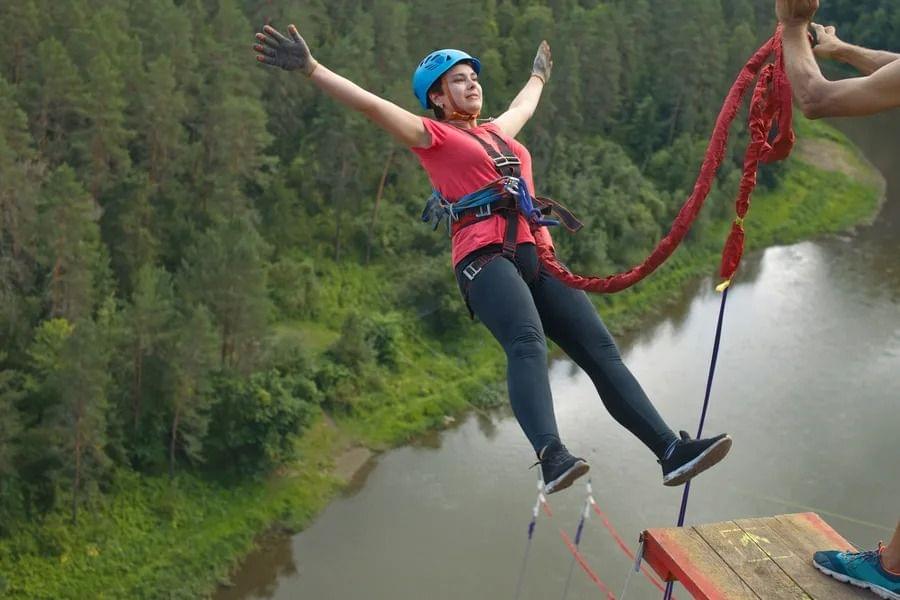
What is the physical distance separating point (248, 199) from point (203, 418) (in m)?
6.65

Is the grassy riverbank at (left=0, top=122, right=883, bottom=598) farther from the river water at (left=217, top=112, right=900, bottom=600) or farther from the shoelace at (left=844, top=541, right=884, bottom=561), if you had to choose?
the shoelace at (left=844, top=541, right=884, bottom=561)

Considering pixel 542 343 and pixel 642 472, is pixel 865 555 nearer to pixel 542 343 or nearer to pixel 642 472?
pixel 542 343

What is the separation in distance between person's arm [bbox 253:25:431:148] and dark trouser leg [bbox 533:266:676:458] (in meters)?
0.94

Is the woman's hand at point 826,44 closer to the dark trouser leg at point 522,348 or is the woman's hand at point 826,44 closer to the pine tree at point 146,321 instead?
the dark trouser leg at point 522,348

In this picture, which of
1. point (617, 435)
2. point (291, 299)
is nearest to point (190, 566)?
point (291, 299)

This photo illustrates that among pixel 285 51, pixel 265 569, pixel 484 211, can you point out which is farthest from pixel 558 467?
pixel 265 569

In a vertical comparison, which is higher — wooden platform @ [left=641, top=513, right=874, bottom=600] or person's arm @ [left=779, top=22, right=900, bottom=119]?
person's arm @ [left=779, top=22, right=900, bottom=119]

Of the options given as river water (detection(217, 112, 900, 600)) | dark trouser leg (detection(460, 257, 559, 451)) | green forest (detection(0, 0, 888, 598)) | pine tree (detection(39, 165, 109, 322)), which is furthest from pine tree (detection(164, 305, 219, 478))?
dark trouser leg (detection(460, 257, 559, 451))

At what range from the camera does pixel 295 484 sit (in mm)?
16656

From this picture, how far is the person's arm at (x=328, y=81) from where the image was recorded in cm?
388

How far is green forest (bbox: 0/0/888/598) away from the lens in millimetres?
14789

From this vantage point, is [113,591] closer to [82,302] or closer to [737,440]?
[82,302]

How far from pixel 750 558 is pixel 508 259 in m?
1.63

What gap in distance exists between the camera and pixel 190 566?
48.4ft
